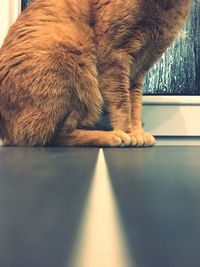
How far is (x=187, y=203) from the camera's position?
521mm

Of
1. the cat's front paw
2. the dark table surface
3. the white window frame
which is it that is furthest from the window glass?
the dark table surface

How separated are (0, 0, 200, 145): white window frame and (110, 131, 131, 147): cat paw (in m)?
0.38

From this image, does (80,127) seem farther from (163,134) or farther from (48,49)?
(163,134)

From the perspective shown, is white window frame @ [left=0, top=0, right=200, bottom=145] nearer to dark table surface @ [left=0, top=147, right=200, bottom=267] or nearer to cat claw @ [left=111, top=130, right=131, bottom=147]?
cat claw @ [left=111, top=130, right=131, bottom=147]

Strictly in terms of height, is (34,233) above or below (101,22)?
below

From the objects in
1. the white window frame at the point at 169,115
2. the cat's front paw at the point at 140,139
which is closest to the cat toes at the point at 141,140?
the cat's front paw at the point at 140,139

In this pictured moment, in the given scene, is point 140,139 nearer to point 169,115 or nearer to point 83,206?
point 169,115

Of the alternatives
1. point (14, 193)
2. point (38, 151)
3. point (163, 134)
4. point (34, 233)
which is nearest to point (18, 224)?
point (34, 233)

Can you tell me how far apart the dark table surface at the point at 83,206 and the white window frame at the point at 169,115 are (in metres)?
0.69

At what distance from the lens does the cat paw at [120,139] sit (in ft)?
4.03

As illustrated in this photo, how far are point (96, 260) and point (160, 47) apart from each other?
3.66 ft

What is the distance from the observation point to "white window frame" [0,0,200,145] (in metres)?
1.61

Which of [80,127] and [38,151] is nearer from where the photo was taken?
[38,151]

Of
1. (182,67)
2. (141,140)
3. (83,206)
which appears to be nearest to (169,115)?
(182,67)
